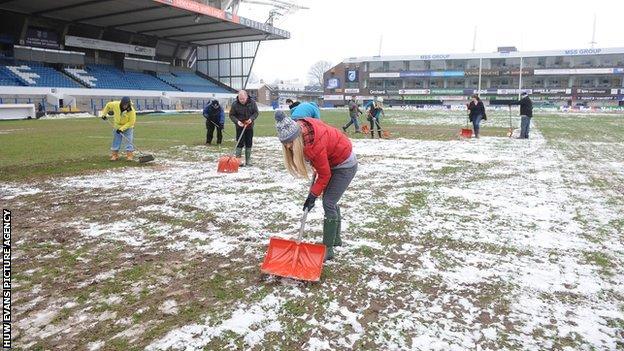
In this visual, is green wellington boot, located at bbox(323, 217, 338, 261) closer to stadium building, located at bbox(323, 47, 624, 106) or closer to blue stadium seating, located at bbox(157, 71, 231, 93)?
blue stadium seating, located at bbox(157, 71, 231, 93)

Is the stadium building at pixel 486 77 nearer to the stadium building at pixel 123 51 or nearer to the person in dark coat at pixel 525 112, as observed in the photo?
the stadium building at pixel 123 51

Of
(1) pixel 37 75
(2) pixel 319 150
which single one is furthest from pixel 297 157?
(1) pixel 37 75

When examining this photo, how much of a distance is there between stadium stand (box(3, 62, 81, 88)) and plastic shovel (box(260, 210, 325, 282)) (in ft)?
139

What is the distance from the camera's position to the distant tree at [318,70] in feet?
453

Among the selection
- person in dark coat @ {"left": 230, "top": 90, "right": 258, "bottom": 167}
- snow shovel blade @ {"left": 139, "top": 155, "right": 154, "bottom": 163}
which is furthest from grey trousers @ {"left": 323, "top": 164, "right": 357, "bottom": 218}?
snow shovel blade @ {"left": 139, "top": 155, "right": 154, "bottom": 163}

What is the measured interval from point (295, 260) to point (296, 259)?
0.05 ft

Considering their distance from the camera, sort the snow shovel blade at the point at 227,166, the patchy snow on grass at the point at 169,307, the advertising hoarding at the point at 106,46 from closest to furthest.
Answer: the patchy snow on grass at the point at 169,307 < the snow shovel blade at the point at 227,166 < the advertising hoarding at the point at 106,46

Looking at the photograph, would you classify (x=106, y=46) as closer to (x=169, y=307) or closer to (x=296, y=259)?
(x=296, y=259)

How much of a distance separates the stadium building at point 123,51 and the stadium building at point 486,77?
36.6 m

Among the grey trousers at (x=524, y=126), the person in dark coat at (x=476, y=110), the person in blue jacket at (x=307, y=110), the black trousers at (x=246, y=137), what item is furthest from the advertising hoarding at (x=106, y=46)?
the person in blue jacket at (x=307, y=110)

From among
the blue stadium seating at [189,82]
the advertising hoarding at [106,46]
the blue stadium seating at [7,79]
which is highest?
the advertising hoarding at [106,46]

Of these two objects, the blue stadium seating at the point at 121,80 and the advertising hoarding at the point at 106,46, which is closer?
the blue stadium seating at the point at 121,80

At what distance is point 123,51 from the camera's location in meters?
52.0

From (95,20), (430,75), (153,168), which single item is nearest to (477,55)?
(430,75)
